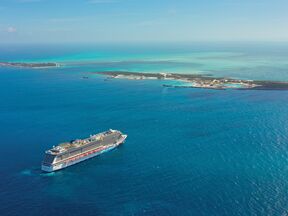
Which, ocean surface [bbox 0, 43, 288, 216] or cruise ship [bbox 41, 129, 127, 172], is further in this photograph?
cruise ship [bbox 41, 129, 127, 172]

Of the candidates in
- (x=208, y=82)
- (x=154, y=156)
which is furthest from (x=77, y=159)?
(x=208, y=82)

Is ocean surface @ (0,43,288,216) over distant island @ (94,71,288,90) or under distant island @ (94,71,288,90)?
under

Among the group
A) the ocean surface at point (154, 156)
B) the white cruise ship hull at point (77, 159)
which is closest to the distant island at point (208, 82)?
the ocean surface at point (154, 156)

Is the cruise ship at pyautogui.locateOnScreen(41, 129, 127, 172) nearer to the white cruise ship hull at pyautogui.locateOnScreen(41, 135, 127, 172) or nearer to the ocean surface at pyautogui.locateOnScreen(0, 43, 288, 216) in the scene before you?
the white cruise ship hull at pyautogui.locateOnScreen(41, 135, 127, 172)

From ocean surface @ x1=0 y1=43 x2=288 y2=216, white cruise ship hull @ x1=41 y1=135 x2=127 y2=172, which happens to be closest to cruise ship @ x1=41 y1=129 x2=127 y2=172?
white cruise ship hull @ x1=41 y1=135 x2=127 y2=172

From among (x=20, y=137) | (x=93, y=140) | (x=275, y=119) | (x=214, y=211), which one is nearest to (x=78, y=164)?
(x=93, y=140)

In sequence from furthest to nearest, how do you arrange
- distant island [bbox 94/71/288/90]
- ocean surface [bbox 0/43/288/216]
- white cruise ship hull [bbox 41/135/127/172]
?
distant island [bbox 94/71/288/90]
white cruise ship hull [bbox 41/135/127/172]
ocean surface [bbox 0/43/288/216]

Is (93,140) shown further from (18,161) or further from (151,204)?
(151,204)
